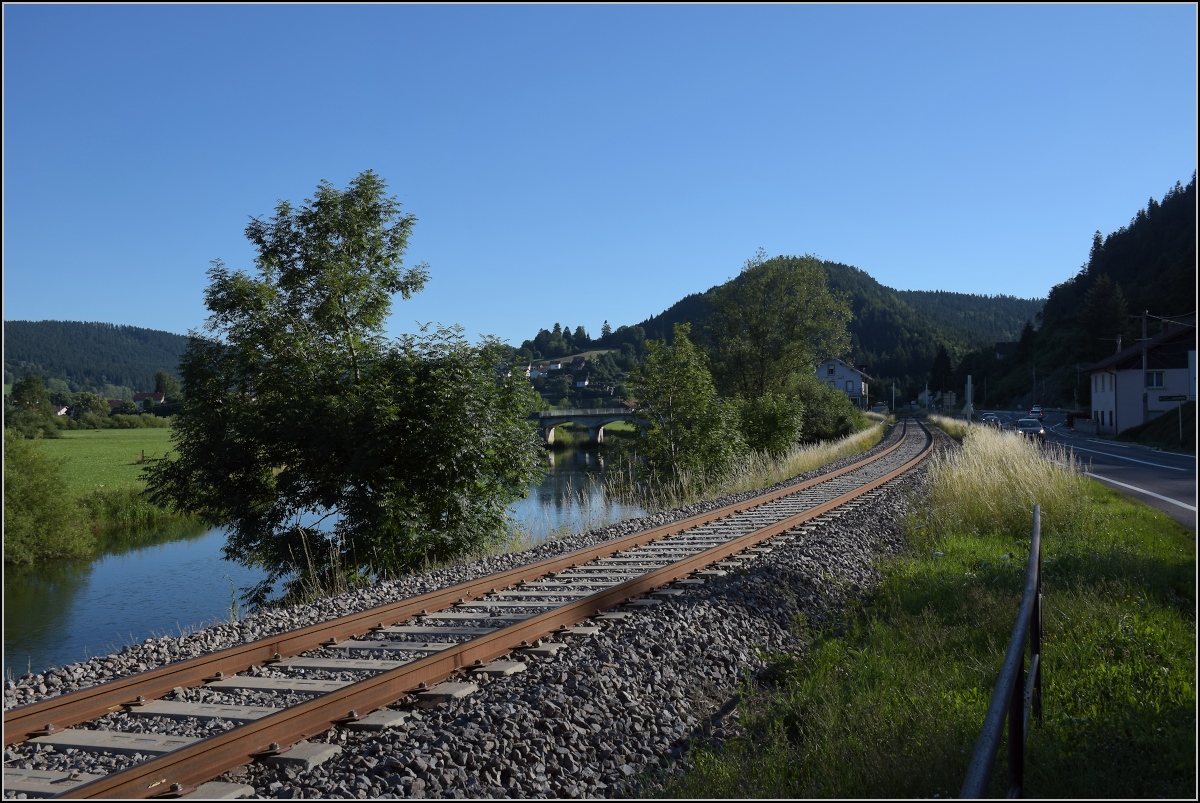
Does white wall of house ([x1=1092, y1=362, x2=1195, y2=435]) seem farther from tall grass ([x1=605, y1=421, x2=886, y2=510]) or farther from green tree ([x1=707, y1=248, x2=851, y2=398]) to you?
tall grass ([x1=605, y1=421, x2=886, y2=510])

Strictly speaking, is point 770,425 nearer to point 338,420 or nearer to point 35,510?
point 338,420

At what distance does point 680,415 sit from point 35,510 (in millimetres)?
18770

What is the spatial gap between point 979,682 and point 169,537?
2687 cm

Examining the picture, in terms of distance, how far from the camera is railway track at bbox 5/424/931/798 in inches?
157

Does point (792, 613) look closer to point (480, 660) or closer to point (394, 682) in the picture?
point (480, 660)

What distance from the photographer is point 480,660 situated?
5656mm

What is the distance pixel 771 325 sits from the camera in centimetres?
4759

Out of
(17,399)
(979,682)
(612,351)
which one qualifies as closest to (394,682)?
(979,682)

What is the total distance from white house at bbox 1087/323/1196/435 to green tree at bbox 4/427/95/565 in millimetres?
52824

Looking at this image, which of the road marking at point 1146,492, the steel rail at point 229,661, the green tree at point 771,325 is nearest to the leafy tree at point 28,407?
the steel rail at point 229,661

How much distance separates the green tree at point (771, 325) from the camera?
155ft

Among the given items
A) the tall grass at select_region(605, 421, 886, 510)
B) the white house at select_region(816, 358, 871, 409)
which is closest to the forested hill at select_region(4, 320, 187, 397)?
the tall grass at select_region(605, 421, 886, 510)

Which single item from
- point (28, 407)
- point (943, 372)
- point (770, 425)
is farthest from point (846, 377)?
point (28, 407)

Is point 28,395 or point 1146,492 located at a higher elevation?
point 28,395
